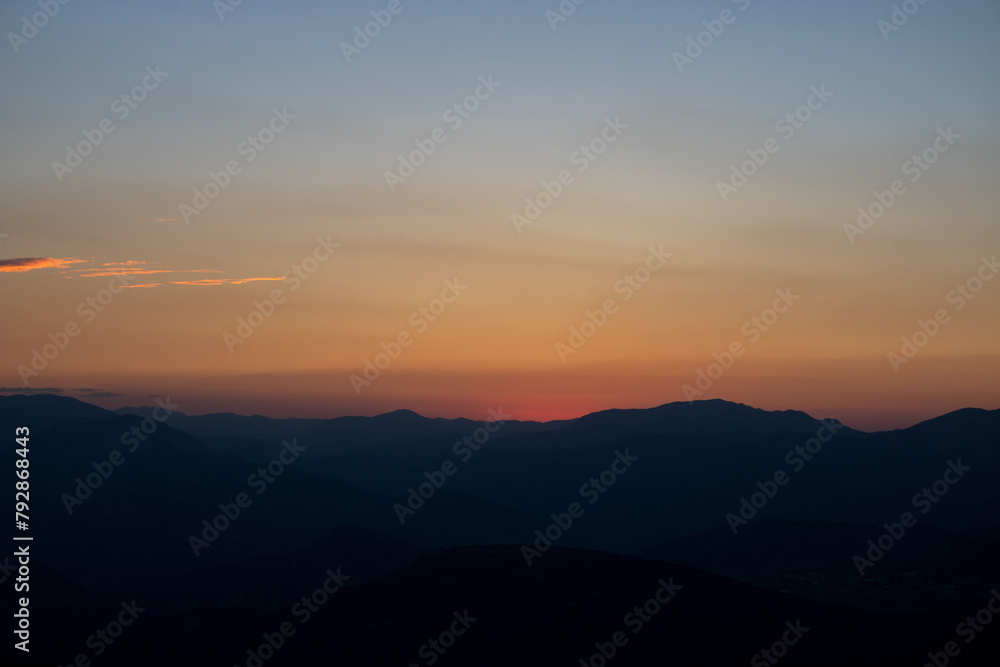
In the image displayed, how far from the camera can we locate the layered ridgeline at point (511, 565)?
58.8 meters

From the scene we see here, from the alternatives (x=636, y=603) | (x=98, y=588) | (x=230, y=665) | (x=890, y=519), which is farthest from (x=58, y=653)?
(x=890, y=519)

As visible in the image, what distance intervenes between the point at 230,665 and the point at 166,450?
487ft

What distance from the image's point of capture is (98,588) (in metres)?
111

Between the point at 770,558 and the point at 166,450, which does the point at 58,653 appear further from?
the point at 166,450
